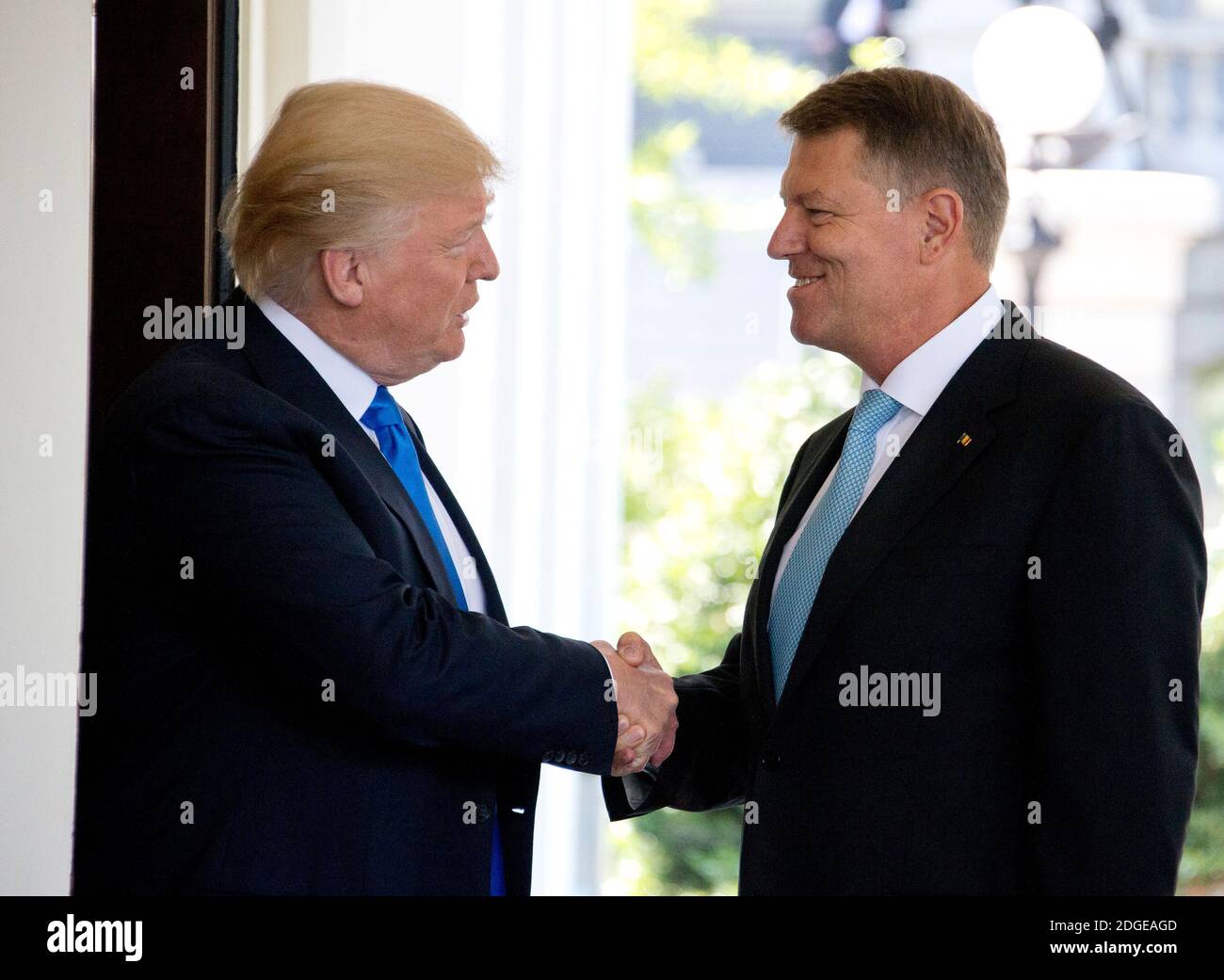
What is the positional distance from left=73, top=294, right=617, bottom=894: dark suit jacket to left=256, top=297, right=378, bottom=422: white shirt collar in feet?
0.27

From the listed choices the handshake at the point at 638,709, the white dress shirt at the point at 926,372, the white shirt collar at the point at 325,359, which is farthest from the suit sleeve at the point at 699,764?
the white shirt collar at the point at 325,359

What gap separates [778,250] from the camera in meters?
1.87

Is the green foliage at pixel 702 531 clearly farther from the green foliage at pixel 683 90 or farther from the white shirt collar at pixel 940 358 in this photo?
the white shirt collar at pixel 940 358

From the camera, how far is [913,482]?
66.0 inches

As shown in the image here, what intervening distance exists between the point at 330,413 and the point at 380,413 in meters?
0.13

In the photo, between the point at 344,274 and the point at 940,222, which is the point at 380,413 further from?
the point at 940,222

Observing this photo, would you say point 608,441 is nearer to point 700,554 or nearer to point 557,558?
point 557,558

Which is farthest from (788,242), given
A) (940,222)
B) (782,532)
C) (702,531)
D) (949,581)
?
(702,531)

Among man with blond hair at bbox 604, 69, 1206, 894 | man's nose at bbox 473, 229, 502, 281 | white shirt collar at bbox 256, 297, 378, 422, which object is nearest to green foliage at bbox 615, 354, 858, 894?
man with blond hair at bbox 604, 69, 1206, 894

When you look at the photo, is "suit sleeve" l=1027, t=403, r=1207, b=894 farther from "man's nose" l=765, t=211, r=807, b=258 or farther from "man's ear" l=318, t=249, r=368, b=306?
"man's ear" l=318, t=249, r=368, b=306

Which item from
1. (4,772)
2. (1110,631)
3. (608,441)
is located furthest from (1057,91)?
(4,772)

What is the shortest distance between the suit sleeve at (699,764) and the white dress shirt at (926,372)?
26 cm

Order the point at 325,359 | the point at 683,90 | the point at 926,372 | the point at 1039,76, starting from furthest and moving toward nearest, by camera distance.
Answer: the point at 683,90
the point at 1039,76
the point at 926,372
the point at 325,359

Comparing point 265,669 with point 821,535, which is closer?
point 265,669
